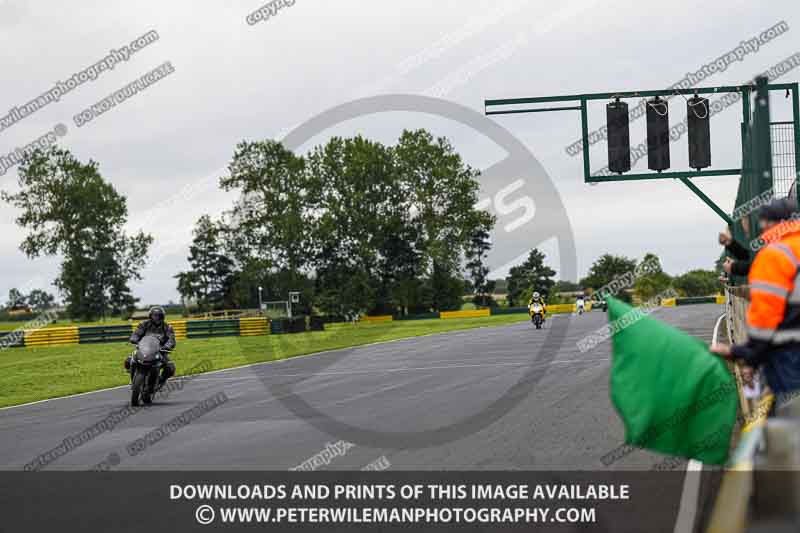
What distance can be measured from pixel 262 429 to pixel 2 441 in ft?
10.8

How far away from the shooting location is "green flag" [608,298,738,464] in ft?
16.3

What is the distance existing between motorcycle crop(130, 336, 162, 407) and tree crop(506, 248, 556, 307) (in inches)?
4541

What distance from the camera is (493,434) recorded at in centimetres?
991

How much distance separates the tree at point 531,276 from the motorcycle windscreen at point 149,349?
116m

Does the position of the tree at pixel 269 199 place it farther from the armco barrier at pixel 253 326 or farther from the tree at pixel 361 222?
the armco barrier at pixel 253 326

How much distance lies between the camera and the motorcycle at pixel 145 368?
→ 14852 mm

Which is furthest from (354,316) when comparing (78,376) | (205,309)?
(78,376)

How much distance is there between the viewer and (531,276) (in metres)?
136

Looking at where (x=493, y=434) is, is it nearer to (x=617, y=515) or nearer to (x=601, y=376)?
(x=617, y=515)

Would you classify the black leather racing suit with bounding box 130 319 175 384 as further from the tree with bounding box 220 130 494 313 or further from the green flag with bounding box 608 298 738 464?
the tree with bounding box 220 130 494 313

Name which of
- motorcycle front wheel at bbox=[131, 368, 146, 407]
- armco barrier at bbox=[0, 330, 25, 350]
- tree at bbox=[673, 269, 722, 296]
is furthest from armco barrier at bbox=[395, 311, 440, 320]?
motorcycle front wheel at bbox=[131, 368, 146, 407]

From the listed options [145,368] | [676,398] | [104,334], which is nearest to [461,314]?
[104,334]

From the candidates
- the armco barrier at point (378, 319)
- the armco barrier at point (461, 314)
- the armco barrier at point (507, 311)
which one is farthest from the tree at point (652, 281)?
the armco barrier at point (378, 319)

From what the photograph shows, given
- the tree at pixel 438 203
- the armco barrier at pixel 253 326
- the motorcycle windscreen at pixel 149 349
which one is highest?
the tree at pixel 438 203
